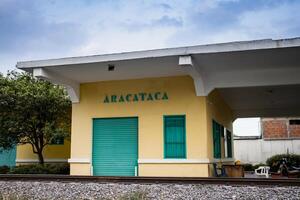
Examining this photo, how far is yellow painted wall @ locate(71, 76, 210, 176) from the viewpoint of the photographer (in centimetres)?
1150

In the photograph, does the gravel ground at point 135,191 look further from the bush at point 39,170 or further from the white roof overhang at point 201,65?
the bush at point 39,170

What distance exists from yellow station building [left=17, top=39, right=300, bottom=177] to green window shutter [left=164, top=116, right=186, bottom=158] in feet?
0.10

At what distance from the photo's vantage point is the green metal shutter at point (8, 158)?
16578 mm

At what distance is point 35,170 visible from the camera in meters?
13.4

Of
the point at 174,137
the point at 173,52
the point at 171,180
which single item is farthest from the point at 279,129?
the point at 171,180

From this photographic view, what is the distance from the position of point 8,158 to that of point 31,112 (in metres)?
4.12

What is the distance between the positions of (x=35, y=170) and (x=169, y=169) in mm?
5094

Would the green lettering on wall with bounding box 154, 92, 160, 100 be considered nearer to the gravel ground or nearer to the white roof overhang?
the white roof overhang

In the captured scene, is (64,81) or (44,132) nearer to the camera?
(64,81)

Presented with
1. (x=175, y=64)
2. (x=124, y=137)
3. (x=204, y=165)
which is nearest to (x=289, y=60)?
(x=175, y=64)

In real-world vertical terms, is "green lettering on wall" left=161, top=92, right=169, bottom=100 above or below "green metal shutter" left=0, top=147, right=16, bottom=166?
above

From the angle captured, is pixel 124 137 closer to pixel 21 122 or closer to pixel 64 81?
pixel 64 81

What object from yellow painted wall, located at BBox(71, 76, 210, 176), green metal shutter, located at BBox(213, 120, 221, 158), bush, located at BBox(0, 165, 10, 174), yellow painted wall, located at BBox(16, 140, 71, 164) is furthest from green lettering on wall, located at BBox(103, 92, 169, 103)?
bush, located at BBox(0, 165, 10, 174)

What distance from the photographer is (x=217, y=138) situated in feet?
46.9
